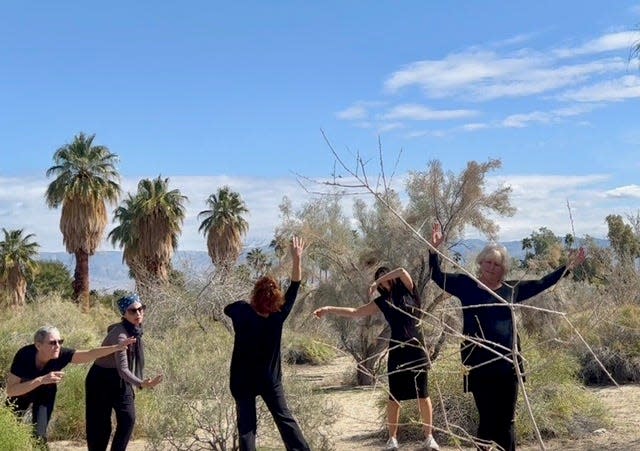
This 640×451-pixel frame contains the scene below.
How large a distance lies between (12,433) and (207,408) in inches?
67.1

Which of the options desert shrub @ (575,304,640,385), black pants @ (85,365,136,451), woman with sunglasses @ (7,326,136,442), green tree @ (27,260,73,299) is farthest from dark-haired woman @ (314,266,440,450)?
green tree @ (27,260,73,299)

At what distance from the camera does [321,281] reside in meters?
21.1

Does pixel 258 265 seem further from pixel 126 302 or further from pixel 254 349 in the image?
pixel 254 349

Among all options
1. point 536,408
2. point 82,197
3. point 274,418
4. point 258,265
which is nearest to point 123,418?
point 274,418

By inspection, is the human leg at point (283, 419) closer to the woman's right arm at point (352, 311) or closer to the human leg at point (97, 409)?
the woman's right arm at point (352, 311)

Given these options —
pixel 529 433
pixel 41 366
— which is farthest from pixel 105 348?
pixel 529 433

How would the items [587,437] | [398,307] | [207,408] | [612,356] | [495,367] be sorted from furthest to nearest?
[612,356]
[587,437]
[207,408]
[398,307]
[495,367]

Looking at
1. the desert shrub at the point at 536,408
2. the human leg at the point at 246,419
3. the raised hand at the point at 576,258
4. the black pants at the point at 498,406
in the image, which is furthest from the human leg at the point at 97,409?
the raised hand at the point at 576,258

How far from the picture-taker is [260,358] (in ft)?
18.4

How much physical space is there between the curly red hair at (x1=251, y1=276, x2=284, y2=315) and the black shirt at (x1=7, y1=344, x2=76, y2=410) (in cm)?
154

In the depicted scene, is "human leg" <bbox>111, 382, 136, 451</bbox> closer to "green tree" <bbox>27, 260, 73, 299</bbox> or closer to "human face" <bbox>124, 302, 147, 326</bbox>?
"human face" <bbox>124, 302, 147, 326</bbox>

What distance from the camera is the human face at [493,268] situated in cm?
512

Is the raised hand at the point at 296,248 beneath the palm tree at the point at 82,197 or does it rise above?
beneath

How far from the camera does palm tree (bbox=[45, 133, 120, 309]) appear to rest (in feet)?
93.9
